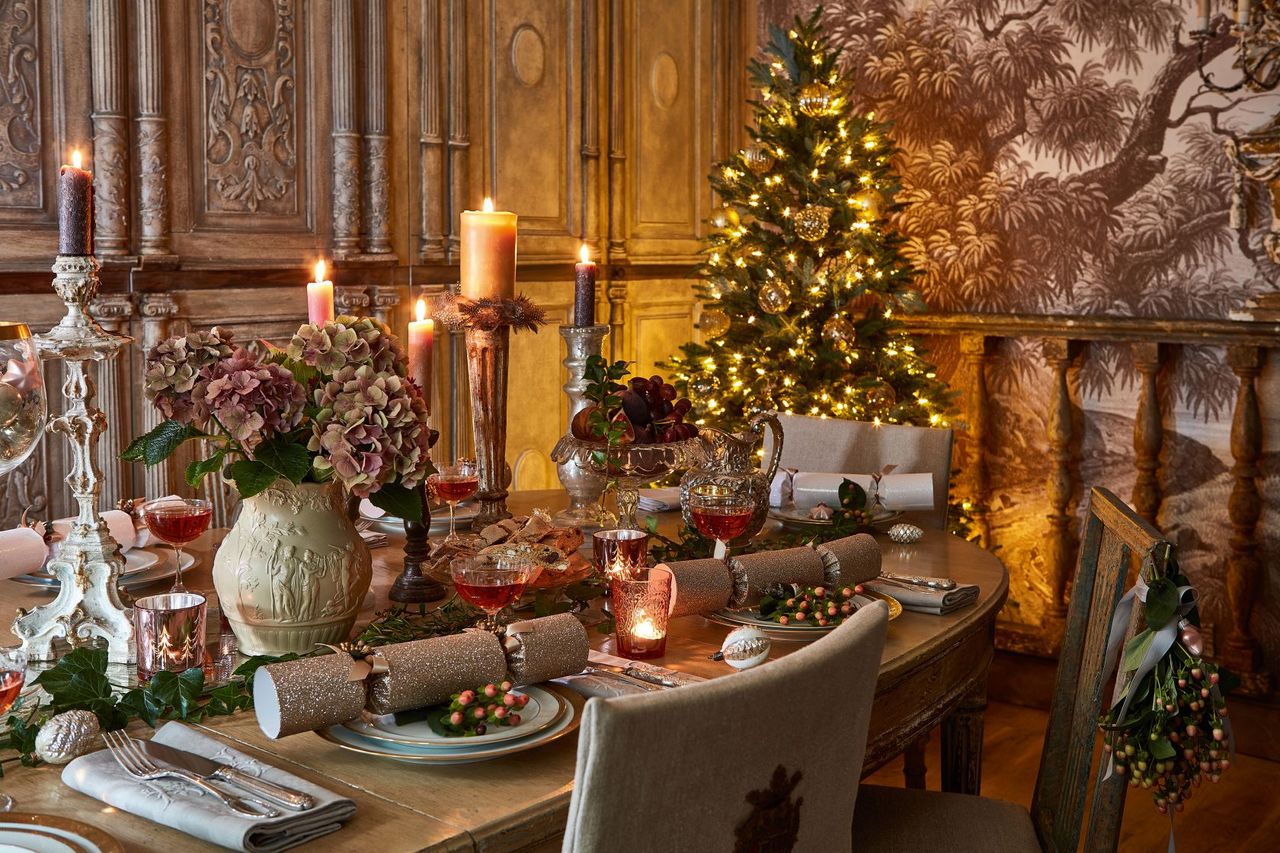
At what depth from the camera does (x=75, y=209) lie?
141cm

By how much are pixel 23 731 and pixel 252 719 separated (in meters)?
0.21

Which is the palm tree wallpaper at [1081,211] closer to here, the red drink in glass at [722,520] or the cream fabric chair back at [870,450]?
the cream fabric chair back at [870,450]

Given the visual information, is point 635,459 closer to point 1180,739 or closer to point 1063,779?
point 1063,779

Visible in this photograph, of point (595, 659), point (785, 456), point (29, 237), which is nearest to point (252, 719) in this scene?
point (595, 659)

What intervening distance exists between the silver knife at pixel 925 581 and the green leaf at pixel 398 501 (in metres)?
0.70

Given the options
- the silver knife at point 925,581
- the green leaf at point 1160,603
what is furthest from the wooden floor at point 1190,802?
the green leaf at point 1160,603

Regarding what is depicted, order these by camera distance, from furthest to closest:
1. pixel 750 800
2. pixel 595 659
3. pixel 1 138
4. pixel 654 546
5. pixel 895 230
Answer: pixel 895 230, pixel 1 138, pixel 654 546, pixel 595 659, pixel 750 800

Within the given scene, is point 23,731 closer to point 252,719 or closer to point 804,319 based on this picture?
point 252,719

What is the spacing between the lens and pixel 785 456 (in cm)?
273

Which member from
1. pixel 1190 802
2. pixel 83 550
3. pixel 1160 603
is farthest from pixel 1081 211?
pixel 83 550

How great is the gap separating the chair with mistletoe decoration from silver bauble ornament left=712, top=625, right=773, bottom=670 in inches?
14.7

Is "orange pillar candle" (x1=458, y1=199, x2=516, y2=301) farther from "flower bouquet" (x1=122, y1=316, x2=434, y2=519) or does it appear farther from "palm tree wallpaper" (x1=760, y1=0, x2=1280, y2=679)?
"palm tree wallpaper" (x1=760, y1=0, x2=1280, y2=679)

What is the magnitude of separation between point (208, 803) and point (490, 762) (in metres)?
0.26

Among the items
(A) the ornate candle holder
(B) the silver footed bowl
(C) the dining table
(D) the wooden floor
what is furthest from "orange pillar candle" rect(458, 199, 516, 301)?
(D) the wooden floor
